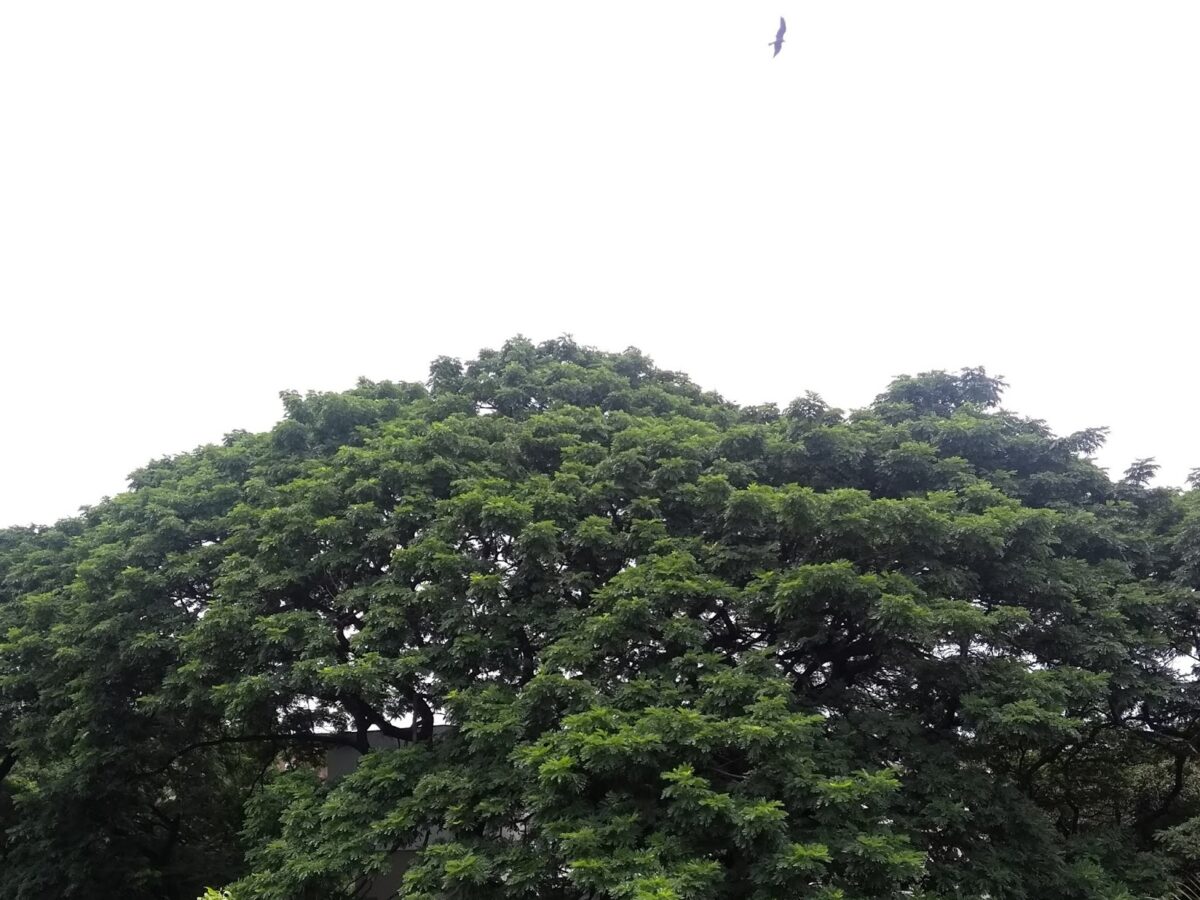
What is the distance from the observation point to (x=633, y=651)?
8641 millimetres

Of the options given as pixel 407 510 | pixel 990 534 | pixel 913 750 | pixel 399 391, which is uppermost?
pixel 399 391

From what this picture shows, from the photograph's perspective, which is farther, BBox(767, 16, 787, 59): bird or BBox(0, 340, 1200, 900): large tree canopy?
BBox(0, 340, 1200, 900): large tree canopy

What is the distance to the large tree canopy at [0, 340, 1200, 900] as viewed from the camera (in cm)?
746

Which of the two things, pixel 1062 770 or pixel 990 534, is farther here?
pixel 1062 770

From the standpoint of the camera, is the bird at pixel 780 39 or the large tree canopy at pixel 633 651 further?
the large tree canopy at pixel 633 651

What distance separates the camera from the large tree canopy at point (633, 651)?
7.46 meters

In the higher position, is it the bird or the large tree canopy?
the bird

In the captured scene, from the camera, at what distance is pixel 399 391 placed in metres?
13.1

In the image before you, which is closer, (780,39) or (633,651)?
(780,39)

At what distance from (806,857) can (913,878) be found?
38.2 inches

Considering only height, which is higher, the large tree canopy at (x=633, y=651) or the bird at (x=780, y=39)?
the bird at (x=780, y=39)

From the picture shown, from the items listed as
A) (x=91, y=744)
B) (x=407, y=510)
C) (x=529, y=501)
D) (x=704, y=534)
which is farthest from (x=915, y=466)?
(x=91, y=744)

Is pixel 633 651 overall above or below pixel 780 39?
below

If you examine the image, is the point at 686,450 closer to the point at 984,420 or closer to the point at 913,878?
the point at 984,420
